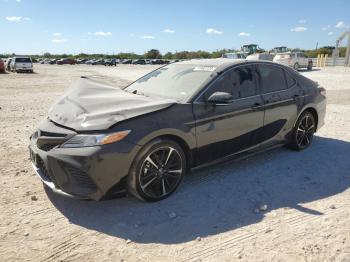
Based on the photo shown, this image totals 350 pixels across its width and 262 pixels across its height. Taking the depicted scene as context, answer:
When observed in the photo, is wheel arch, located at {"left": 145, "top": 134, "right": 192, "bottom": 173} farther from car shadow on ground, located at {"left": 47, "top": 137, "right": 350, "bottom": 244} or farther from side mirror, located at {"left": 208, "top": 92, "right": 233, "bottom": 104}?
side mirror, located at {"left": 208, "top": 92, "right": 233, "bottom": 104}

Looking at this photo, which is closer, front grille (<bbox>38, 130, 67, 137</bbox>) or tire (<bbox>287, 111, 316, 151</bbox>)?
front grille (<bbox>38, 130, 67, 137</bbox>)

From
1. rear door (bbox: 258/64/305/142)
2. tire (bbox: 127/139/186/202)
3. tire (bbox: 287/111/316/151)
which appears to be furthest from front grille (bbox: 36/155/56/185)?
tire (bbox: 287/111/316/151)

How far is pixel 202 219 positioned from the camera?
367 centimetres

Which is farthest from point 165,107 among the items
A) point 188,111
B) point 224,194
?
point 224,194

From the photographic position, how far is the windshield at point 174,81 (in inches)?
178

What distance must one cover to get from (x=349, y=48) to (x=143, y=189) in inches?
1569

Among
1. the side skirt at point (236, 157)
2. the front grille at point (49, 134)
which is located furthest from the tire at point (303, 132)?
the front grille at point (49, 134)

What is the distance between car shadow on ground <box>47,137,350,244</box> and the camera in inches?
138

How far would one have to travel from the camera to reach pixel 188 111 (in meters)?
4.13

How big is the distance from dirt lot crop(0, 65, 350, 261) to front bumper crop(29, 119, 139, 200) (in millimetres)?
350

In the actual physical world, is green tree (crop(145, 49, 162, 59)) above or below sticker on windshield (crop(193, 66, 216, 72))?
below

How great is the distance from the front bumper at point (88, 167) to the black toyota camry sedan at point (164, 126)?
0.01 meters

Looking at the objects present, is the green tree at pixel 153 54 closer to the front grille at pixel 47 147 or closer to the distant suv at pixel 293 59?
the distant suv at pixel 293 59

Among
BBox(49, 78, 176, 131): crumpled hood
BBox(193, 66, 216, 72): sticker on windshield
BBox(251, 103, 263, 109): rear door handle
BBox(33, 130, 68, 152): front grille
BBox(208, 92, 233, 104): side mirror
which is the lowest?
BBox(33, 130, 68, 152): front grille
